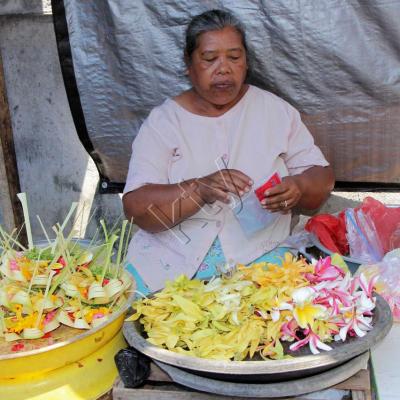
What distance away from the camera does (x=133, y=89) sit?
117 inches

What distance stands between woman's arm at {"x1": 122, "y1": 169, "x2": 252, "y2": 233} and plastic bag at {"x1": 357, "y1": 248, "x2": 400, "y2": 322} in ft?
1.66

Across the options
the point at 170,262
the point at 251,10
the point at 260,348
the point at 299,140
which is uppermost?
the point at 251,10

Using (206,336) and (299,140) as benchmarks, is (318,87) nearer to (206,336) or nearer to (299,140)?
(299,140)

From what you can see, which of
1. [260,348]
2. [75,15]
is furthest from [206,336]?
[75,15]

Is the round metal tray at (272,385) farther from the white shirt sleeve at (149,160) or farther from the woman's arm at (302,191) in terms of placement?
the white shirt sleeve at (149,160)

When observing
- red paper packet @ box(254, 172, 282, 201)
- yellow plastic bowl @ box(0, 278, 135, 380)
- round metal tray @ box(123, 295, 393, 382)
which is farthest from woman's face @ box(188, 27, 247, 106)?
round metal tray @ box(123, 295, 393, 382)

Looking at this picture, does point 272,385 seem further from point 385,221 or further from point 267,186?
point 385,221

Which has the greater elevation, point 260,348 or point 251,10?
point 251,10

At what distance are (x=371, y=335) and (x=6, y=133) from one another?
2.40m

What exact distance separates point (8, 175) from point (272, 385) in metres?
2.33

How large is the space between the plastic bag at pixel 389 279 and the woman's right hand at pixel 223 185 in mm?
488

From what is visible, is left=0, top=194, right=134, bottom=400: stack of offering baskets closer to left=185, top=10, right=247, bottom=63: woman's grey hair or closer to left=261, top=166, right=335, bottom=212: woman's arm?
left=261, top=166, right=335, bottom=212: woman's arm

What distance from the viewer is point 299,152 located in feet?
8.29

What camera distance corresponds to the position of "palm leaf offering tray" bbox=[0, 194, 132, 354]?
1.52 metres
